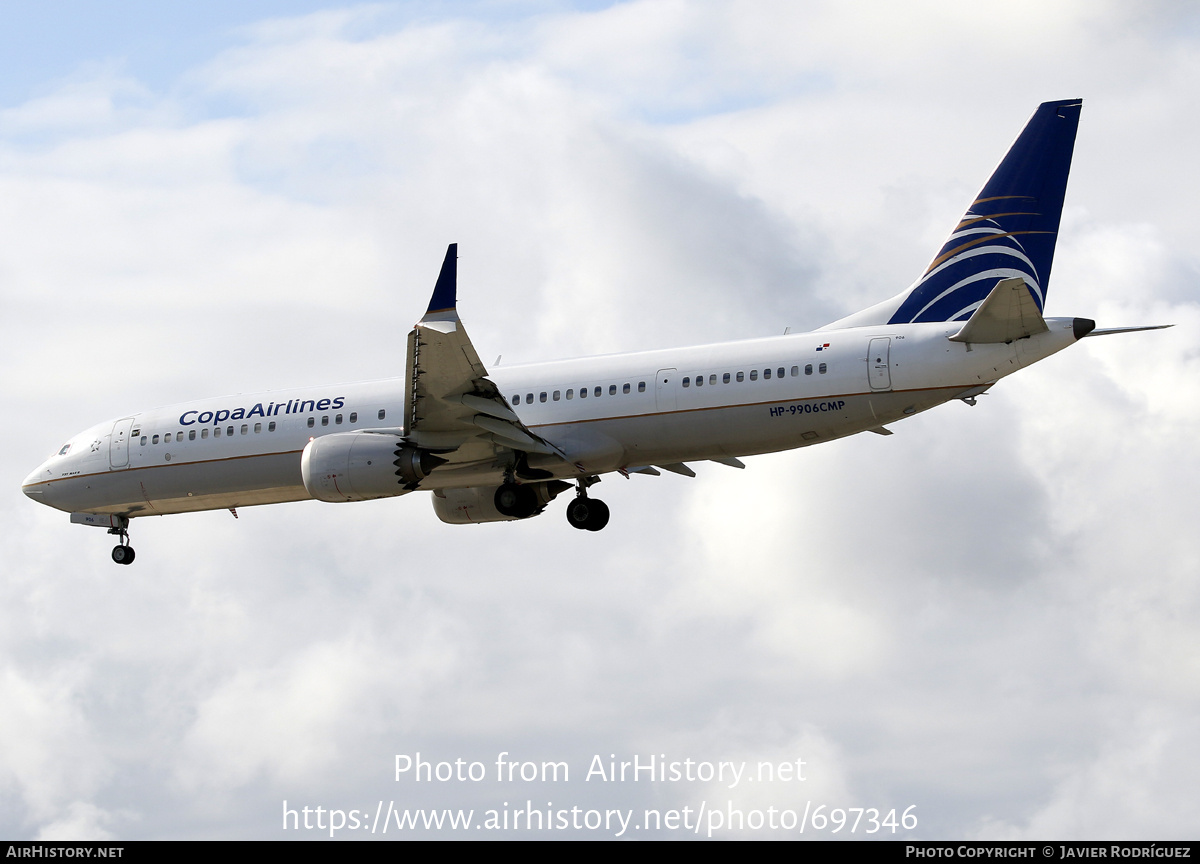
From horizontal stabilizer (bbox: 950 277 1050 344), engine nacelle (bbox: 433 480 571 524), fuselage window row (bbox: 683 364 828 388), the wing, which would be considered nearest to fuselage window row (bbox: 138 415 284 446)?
the wing

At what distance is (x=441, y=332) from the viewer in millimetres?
28516

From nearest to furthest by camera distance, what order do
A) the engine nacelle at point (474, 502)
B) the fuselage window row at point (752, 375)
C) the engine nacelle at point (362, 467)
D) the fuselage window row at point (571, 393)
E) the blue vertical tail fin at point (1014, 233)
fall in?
the fuselage window row at point (752, 375) < the blue vertical tail fin at point (1014, 233) < the engine nacelle at point (362, 467) < the fuselage window row at point (571, 393) < the engine nacelle at point (474, 502)

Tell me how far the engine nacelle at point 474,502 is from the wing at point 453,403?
2.88 metres

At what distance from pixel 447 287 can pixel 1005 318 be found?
1017 centimetres

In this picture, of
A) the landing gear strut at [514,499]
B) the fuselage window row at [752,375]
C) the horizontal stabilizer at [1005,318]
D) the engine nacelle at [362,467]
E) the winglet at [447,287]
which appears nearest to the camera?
the horizontal stabilizer at [1005,318]

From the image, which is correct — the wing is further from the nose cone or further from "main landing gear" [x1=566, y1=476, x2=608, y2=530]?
the nose cone

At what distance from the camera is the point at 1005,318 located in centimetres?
2761

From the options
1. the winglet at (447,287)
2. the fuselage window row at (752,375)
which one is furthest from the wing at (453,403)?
the fuselage window row at (752,375)

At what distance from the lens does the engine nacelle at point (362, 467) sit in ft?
101

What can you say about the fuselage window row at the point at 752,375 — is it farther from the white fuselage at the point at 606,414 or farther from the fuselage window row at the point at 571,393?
the fuselage window row at the point at 571,393

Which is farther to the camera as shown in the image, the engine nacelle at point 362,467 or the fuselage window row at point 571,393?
the fuselage window row at point 571,393

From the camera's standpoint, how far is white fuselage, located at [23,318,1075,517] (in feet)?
95.0

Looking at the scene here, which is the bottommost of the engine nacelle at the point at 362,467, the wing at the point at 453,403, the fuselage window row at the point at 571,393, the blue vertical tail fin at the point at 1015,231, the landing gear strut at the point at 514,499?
the engine nacelle at the point at 362,467

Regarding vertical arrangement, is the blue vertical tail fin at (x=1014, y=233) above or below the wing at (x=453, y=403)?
above
